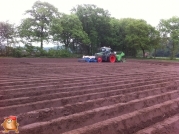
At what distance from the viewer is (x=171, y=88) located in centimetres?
660

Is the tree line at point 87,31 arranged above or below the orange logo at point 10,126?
above

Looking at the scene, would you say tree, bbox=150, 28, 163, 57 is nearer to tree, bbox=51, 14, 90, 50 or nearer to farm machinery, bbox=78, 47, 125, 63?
tree, bbox=51, 14, 90, 50

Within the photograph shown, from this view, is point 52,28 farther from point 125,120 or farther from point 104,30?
point 125,120

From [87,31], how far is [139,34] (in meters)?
8.19

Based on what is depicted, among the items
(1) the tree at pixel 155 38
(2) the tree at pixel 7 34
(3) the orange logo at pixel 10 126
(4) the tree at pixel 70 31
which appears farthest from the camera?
(1) the tree at pixel 155 38

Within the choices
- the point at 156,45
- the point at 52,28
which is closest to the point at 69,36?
the point at 52,28

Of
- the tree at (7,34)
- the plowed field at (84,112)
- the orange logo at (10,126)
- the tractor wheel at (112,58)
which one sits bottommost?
the plowed field at (84,112)

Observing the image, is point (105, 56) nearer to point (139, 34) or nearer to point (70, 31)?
point (70, 31)

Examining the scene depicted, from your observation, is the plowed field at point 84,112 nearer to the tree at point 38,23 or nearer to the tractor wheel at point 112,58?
the tractor wheel at point 112,58

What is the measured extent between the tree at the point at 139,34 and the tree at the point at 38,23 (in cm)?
1307

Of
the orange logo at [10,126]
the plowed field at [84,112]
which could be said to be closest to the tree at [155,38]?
the plowed field at [84,112]

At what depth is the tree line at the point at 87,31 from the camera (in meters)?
25.0

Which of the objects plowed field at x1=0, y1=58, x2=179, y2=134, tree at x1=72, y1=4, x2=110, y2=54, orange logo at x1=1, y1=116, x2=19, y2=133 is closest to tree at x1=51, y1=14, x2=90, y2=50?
tree at x1=72, y1=4, x2=110, y2=54

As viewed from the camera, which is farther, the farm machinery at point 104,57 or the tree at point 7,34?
the tree at point 7,34
